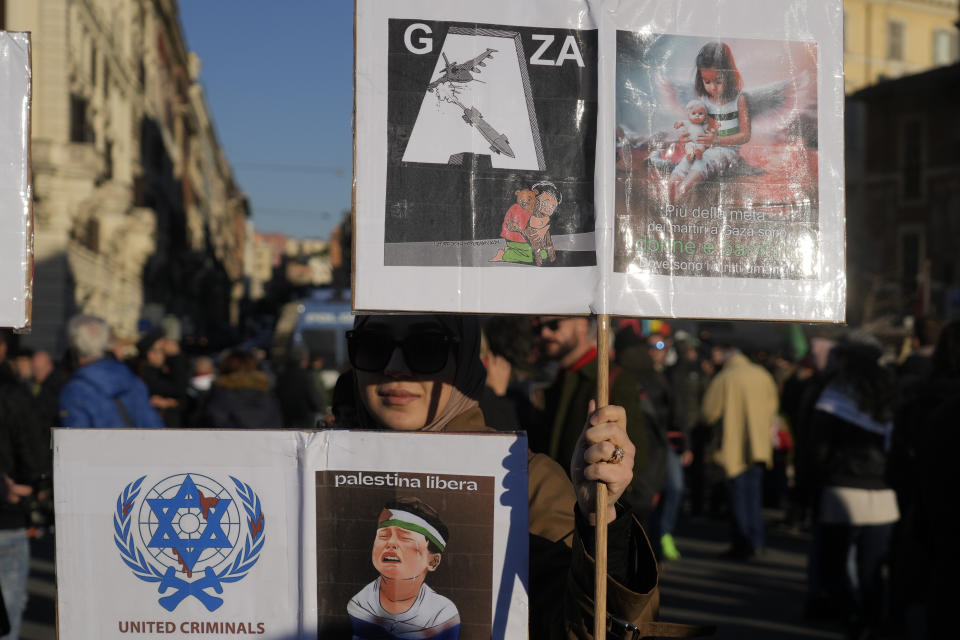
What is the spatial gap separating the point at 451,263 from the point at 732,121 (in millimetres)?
669

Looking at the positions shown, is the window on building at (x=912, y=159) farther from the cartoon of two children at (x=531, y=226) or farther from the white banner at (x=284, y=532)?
the white banner at (x=284, y=532)

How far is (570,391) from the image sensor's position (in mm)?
5406

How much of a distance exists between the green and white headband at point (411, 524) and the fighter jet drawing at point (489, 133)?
0.75 m

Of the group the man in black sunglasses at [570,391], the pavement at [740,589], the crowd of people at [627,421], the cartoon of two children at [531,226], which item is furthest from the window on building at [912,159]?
the cartoon of two children at [531,226]

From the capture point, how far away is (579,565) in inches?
91.3

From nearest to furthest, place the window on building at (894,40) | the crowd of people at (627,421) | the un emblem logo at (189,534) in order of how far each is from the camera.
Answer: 1. the un emblem logo at (189,534)
2. the crowd of people at (627,421)
3. the window on building at (894,40)

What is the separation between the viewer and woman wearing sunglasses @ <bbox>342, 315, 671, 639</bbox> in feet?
7.53

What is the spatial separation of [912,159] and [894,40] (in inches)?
599

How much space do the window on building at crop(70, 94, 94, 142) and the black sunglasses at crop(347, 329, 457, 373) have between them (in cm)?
2602

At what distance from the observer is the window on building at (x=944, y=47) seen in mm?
61281

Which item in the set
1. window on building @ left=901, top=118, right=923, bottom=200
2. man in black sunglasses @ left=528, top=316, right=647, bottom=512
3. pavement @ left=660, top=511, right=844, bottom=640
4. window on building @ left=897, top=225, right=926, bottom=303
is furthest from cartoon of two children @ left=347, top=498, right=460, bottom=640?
window on building @ left=901, top=118, right=923, bottom=200

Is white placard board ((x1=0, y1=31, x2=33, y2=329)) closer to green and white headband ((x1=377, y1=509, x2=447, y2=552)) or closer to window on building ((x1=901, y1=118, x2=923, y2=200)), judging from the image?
green and white headband ((x1=377, y1=509, x2=447, y2=552))

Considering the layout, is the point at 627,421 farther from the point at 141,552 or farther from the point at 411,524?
the point at 141,552

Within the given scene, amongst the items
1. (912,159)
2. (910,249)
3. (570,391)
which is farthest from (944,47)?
(570,391)
